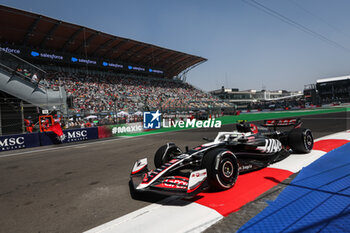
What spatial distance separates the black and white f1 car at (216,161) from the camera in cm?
291

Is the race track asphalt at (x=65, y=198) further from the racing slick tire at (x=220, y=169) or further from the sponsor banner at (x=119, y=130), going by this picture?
the sponsor banner at (x=119, y=130)

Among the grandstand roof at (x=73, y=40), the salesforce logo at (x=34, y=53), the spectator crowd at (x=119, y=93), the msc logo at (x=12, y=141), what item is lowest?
the msc logo at (x=12, y=141)

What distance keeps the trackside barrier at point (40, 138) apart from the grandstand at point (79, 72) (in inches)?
54.3

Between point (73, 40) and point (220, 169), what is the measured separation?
3075 centimetres

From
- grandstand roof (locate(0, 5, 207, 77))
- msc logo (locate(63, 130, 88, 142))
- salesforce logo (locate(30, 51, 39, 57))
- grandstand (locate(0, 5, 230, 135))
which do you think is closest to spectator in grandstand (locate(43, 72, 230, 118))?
grandstand (locate(0, 5, 230, 135))

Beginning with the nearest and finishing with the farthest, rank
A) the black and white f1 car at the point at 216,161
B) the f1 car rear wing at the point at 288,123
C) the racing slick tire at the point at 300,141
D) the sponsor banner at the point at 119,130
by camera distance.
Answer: the black and white f1 car at the point at 216,161 < the racing slick tire at the point at 300,141 < the f1 car rear wing at the point at 288,123 < the sponsor banner at the point at 119,130

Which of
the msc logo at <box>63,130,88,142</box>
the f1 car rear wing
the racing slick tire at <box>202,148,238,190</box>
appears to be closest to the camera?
the racing slick tire at <box>202,148,238,190</box>

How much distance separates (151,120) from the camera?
17562mm

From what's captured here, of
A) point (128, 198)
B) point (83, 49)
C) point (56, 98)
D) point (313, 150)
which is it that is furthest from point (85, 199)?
point (83, 49)

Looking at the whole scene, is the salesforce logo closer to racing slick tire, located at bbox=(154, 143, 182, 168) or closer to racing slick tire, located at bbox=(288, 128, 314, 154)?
racing slick tire, located at bbox=(154, 143, 182, 168)

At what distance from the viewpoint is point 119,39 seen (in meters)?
30.7

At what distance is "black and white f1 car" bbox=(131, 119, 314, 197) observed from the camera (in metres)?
2.91

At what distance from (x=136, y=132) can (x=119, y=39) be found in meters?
20.4

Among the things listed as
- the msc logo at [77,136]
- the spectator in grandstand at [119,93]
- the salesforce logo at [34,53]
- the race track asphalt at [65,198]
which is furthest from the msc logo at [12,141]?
the salesforce logo at [34,53]
